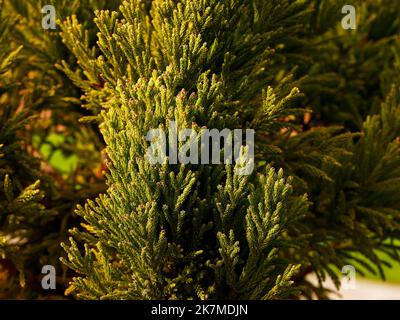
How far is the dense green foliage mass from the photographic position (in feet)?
13.9

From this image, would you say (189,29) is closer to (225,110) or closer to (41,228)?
(225,110)

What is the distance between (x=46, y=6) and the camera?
572cm

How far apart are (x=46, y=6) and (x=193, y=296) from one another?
3153mm

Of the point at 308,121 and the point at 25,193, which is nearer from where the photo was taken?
the point at 25,193

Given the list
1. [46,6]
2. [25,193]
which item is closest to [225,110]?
[25,193]

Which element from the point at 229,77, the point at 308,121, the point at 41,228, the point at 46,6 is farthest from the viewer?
the point at 308,121

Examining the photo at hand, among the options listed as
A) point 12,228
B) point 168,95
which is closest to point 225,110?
point 168,95

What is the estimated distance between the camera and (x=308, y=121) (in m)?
7.15

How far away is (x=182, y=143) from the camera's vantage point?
13.9ft

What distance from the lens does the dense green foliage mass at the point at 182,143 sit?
4238 mm

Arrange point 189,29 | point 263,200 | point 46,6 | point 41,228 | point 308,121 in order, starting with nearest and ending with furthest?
point 263,200 → point 189,29 → point 46,6 → point 41,228 → point 308,121
